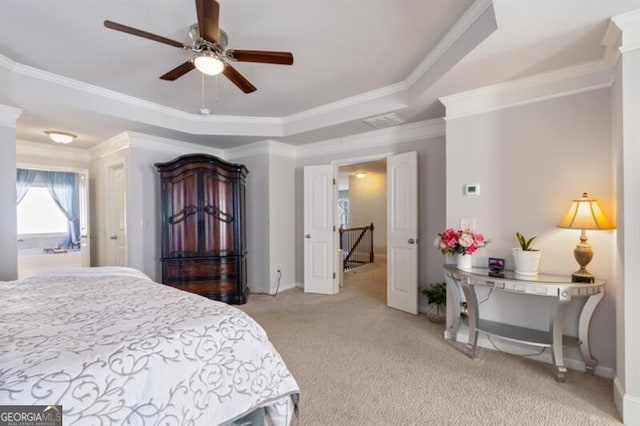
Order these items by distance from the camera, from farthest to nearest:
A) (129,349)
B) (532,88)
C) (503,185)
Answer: (503,185) < (532,88) < (129,349)

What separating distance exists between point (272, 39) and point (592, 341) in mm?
3572

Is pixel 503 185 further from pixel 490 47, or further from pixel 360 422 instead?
pixel 360 422

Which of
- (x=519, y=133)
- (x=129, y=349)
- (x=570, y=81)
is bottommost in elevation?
(x=129, y=349)

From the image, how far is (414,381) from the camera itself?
2.21 m

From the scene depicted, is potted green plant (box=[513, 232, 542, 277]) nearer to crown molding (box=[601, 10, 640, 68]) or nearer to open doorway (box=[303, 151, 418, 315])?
open doorway (box=[303, 151, 418, 315])

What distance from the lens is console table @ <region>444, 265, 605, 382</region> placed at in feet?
7.03

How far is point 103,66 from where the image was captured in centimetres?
273

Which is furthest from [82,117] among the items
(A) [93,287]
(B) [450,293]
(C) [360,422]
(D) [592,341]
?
(D) [592,341]

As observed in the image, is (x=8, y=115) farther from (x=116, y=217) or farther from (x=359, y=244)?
(x=359, y=244)

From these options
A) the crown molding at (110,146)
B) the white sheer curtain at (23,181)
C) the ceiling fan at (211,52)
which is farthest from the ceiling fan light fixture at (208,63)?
the white sheer curtain at (23,181)

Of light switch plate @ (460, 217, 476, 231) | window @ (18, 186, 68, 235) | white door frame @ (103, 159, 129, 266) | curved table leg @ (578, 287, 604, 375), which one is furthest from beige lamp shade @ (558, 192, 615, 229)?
window @ (18, 186, 68, 235)

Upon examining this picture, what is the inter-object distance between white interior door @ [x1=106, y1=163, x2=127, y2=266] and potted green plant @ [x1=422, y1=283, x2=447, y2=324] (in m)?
4.24

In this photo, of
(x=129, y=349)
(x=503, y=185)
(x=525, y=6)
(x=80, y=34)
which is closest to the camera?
(x=129, y=349)

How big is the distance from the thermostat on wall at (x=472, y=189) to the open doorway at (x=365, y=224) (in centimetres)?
321
